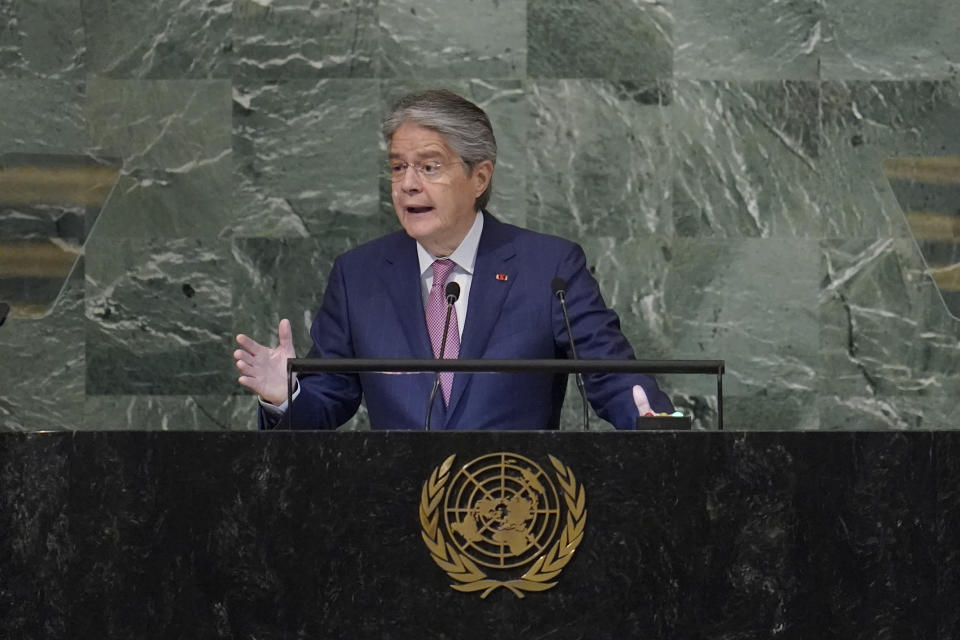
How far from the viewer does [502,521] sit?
287 cm

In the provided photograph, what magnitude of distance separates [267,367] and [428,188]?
2.96 ft

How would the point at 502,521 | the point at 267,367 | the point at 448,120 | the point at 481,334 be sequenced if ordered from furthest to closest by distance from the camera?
1. the point at 448,120
2. the point at 481,334
3. the point at 267,367
4. the point at 502,521

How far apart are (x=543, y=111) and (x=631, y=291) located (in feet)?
2.45

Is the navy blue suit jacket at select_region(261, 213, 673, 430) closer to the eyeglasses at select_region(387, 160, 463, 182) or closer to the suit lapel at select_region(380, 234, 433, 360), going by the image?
the suit lapel at select_region(380, 234, 433, 360)

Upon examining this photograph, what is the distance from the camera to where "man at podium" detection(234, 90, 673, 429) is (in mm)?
3979

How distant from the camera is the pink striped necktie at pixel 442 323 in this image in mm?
4023

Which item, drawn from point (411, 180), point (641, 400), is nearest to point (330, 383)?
point (411, 180)

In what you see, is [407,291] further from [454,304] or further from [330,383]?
[330,383]

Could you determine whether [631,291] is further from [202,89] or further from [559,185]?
[202,89]

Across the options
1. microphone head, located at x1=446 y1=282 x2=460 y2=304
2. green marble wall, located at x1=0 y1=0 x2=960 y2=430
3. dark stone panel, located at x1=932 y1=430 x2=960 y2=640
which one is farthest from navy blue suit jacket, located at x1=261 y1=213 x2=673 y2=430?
green marble wall, located at x1=0 y1=0 x2=960 y2=430

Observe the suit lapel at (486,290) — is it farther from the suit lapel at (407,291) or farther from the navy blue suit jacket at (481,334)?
the suit lapel at (407,291)

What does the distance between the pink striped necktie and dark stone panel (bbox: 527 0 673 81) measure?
179 centimetres

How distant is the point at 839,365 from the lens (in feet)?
18.9

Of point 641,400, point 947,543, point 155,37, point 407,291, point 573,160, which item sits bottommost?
point 947,543
